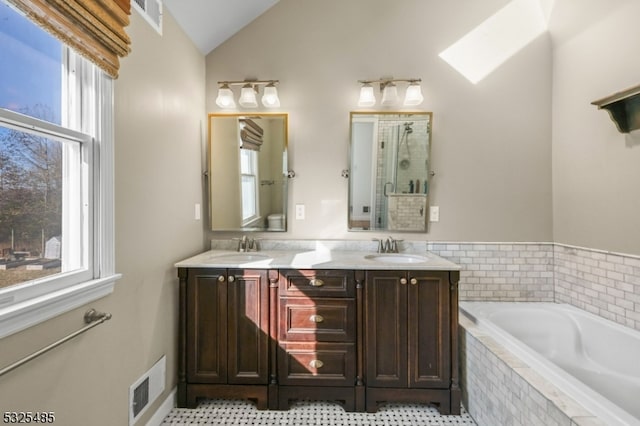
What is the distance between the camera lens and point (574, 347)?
1.93 meters

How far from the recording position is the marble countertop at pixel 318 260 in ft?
5.90

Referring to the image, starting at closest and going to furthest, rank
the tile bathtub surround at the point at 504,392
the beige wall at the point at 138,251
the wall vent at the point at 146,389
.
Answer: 1. the beige wall at the point at 138,251
2. the tile bathtub surround at the point at 504,392
3. the wall vent at the point at 146,389

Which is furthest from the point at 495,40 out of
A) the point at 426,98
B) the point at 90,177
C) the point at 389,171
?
the point at 90,177

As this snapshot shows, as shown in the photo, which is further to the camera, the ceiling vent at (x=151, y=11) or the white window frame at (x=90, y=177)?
the ceiling vent at (x=151, y=11)

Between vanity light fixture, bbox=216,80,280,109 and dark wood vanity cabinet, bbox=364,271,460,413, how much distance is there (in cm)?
157

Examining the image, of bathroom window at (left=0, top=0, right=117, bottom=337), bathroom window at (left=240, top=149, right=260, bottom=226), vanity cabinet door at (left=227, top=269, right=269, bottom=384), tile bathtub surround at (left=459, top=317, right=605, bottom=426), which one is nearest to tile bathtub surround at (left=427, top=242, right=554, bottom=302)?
tile bathtub surround at (left=459, top=317, right=605, bottom=426)

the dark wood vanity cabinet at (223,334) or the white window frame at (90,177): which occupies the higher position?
the white window frame at (90,177)

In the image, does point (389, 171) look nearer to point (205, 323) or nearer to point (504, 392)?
point (504, 392)

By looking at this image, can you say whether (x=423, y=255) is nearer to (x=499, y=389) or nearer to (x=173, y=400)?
(x=499, y=389)

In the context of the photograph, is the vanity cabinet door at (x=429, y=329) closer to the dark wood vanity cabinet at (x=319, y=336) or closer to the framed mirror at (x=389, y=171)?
the dark wood vanity cabinet at (x=319, y=336)

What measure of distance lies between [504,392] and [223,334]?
5.25 ft

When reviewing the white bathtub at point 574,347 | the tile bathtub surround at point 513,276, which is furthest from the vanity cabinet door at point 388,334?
the tile bathtub surround at point 513,276

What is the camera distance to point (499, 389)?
151 cm

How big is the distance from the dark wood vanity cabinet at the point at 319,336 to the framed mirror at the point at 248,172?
2.01 feet
